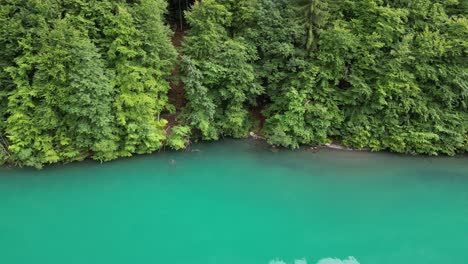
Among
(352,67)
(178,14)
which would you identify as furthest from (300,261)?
(178,14)

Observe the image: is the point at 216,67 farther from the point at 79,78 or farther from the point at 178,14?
the point at 178,14

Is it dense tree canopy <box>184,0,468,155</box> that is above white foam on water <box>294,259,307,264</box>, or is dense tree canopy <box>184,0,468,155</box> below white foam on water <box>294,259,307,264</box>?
above

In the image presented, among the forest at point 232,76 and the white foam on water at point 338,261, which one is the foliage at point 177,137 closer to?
the forest at point 232,76

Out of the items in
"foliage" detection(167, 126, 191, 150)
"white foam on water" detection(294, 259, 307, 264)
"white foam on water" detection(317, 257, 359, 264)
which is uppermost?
"foliage" detection(167, 126, 191, 150)

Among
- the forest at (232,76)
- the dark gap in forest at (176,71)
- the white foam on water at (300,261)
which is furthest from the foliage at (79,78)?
the white foam on water at (300,261)

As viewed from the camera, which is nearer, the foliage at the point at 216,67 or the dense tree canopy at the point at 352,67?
the dense tree canopy at the point at 352,67

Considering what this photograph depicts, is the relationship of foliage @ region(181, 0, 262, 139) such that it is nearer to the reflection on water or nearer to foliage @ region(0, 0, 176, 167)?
foliage @ region(0, 0, 176, 167)

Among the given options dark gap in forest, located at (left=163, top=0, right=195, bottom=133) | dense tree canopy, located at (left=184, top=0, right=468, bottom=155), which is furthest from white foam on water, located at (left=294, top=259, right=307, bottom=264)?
dark gap in forest, located at (left=163, top=0, right=195, bottom=133)

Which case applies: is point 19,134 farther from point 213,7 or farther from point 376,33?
point 376,33

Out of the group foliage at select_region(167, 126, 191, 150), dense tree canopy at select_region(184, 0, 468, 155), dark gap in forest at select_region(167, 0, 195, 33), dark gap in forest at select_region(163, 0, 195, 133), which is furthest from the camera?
dark gap in forest at select_region(167, 0, 195, 33)
